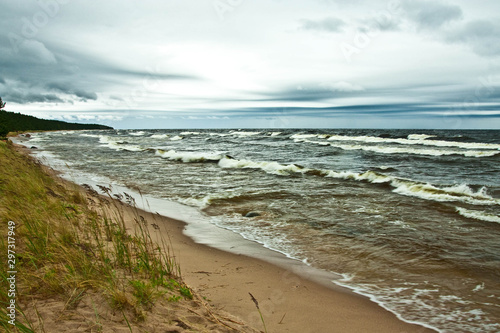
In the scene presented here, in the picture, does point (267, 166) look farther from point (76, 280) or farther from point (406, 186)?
point (76, 280)

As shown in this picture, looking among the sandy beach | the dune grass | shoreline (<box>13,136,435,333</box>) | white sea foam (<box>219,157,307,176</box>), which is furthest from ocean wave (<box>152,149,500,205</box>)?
the dune grass

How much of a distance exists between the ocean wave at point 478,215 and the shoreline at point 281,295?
20.3ft

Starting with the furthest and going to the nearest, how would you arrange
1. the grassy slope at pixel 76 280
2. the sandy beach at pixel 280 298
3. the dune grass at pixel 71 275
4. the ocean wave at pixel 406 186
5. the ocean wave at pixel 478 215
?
the ocean wave at pixel 406 186 < the ocean wave at pixel 478 215 < the sandy beach at pixel 280 298 < the dune grass at pixel 71 275 < the grassy slope at pixel 76 280

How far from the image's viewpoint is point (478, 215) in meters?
8.73

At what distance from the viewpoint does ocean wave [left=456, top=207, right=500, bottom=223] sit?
834 cm

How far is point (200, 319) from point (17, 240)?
3030 millimetres

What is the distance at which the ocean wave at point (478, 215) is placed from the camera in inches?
328

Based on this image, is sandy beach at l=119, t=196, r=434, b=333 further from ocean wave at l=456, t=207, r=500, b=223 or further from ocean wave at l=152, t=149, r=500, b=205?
ocean wave at l=152, t=149, r=500, b=205

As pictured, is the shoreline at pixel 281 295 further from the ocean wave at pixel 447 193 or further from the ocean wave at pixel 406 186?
the ocean wave at pixel 406 186

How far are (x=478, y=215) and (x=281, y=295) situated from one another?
24.9ft

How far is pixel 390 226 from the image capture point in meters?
7.69

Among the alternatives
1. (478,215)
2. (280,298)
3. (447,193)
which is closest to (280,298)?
(280,298)

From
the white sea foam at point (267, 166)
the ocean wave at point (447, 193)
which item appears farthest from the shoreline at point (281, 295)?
the white sea foam at point (267, 166)

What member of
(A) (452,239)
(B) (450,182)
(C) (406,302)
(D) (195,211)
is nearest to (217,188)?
(D) (195,211)
